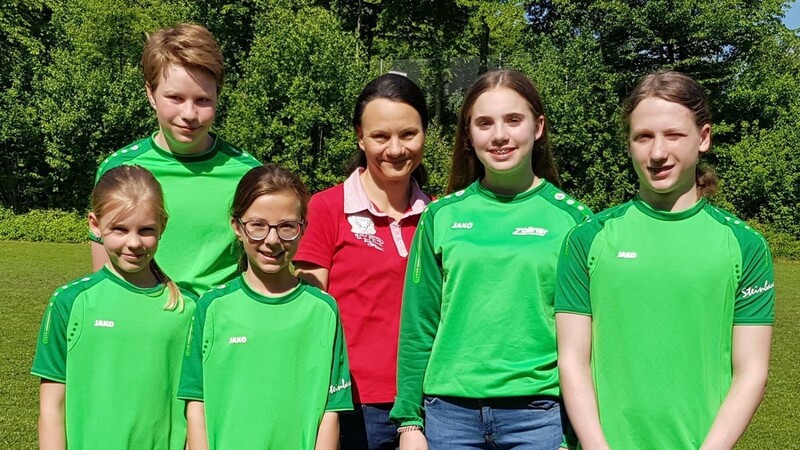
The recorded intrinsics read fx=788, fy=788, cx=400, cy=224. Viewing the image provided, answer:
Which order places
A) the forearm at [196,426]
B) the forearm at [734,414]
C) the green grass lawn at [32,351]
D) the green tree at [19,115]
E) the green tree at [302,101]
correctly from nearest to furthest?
the forearm at [734,414] → the forearm at [196,426] → the green grass lawn at [32,351] → the green tree at [302,101] → the green tree at [19,115]

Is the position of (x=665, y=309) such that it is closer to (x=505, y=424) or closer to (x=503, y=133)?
(x=505, y=424)

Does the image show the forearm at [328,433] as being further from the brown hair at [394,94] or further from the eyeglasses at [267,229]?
the brown hair at [394,94]

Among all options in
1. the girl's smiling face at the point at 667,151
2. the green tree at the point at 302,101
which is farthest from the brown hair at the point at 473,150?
the green tree at the point at 302,101

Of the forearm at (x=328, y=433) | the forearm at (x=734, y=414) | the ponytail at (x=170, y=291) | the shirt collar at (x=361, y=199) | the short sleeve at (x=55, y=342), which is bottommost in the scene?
the forearm at (x=328, y=433)

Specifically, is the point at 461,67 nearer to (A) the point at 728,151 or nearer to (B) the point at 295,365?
(A) the point at 728,151

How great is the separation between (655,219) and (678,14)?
34.3m

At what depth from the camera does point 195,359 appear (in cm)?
303

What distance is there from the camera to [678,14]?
112 feet

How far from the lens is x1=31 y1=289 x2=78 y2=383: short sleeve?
118 inches

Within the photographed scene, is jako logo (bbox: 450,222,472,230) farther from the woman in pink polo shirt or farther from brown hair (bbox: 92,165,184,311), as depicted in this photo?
brown hair (bbox: 92,165,184,311)

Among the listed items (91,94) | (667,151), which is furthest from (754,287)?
(91,94)

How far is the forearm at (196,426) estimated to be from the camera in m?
2.98

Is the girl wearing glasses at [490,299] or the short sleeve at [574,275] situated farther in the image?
the girl wearing glasses at [490,299]

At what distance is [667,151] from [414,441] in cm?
147
